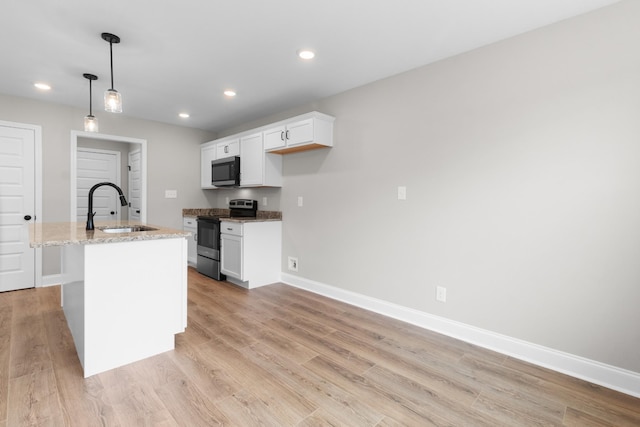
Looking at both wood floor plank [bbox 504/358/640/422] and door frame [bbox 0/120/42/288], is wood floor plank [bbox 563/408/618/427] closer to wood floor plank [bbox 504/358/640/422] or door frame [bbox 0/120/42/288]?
wood floor plank [bbox 504/358/640/422]

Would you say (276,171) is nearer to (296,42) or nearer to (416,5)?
(296,42)

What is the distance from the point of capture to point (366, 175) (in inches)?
129

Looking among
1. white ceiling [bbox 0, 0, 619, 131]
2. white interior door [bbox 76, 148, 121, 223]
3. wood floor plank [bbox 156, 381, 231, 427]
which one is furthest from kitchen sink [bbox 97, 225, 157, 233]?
white interior door [bbox 76, 148, 121, 223]

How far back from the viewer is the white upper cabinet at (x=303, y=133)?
346 cm

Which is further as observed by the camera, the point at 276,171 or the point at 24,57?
the point at 276,171

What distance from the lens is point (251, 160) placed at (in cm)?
429

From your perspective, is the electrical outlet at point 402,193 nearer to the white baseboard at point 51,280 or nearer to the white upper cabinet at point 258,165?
the white upper cabinet at point 258,165

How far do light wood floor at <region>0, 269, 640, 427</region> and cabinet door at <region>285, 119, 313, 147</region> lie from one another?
1.99 m

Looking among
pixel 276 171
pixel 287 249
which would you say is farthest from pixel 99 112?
pixel 287 249

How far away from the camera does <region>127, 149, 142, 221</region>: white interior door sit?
16.7 ft

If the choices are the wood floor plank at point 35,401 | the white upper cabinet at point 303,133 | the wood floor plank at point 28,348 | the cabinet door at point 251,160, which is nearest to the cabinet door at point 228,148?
the cabinet door at point 251,160

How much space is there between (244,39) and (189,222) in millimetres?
3419

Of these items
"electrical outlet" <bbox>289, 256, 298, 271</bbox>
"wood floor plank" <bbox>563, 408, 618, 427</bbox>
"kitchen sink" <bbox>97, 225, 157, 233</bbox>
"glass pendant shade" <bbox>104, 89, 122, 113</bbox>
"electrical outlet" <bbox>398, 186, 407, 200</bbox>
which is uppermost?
"glass pendant shade" <bbox>104, 89, 122, 113</bbox>

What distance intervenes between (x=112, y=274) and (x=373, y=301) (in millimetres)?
2304
